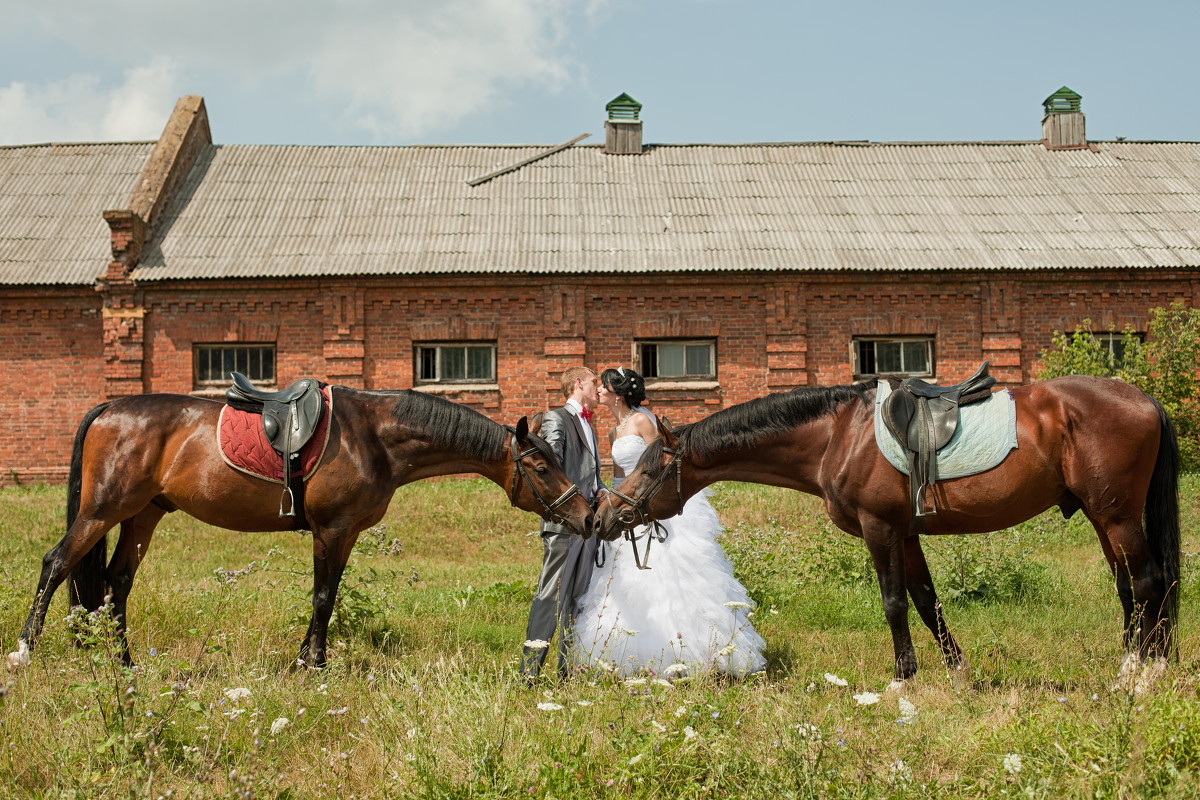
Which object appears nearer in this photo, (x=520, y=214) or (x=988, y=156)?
(x=520, y=214)

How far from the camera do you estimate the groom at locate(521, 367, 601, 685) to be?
5105mm

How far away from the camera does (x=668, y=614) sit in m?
5.00

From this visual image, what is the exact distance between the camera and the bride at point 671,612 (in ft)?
15.9

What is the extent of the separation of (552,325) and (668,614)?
1098cm

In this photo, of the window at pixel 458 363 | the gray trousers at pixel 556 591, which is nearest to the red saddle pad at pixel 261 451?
the gray trousers at pixel 556 591

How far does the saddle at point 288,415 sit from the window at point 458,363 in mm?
10307

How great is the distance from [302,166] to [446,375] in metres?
6.23

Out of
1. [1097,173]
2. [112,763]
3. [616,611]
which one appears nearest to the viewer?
[112,763]

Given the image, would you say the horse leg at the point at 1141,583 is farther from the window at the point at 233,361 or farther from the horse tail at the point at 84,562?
the window at the point at 233,361

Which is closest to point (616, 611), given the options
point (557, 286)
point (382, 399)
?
point (382, 399)

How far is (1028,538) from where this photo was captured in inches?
387

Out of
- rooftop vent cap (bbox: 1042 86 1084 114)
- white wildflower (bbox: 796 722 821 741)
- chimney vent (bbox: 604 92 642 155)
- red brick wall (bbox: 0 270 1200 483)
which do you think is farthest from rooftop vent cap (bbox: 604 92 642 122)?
white wildflower (bbox: 796 722 821 741)

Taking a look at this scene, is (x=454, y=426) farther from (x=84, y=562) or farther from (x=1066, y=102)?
(x=1066, y=102)

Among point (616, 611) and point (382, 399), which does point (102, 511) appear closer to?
point (382, 399)
